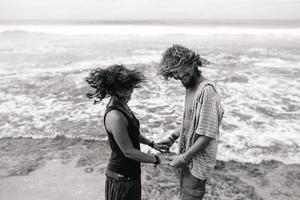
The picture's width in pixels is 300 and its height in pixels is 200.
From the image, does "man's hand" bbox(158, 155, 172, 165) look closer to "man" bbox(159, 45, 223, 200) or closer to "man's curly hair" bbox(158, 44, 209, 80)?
"man" bbox(159, 45, 223, 200)

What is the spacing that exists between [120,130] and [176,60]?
2.53ft

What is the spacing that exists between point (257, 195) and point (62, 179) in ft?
9.33

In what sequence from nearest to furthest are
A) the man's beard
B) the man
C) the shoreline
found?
1. the man
2. the man's beard
3. the shoreline

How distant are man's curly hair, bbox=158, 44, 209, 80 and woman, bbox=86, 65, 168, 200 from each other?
230 mm

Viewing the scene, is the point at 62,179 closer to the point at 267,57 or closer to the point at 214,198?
the point at 214,198

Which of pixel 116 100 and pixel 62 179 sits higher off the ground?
pixel 116 100

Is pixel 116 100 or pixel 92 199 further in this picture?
pixel 92 199

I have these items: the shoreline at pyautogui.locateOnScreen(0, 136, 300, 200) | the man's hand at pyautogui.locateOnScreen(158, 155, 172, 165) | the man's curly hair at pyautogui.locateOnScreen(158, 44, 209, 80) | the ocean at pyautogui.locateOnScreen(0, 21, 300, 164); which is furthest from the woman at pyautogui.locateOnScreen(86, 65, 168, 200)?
the shoreline at pyautogui.locateOnScreen(0, 136, 300, 200)

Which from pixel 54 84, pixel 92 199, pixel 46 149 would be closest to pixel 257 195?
pixel 92 199

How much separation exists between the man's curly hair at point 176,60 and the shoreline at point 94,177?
2212 millimetres

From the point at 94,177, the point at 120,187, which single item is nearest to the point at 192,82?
the point at 120,187

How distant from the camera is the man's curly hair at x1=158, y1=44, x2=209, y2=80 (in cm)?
276

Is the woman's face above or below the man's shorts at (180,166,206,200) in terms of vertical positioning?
above

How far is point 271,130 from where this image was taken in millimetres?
6754
